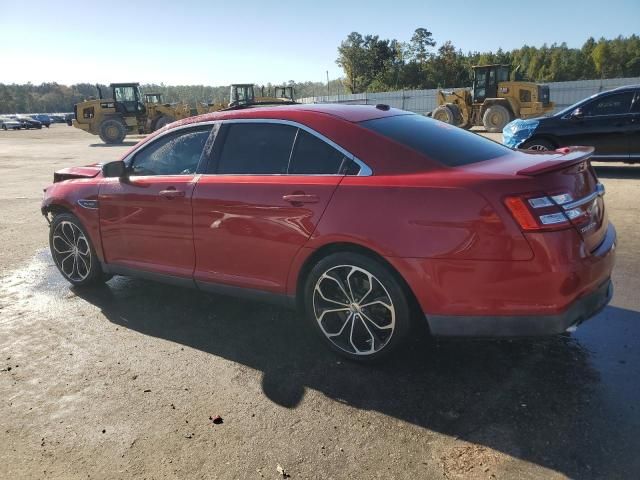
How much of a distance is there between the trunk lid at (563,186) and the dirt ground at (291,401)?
2.95 feet

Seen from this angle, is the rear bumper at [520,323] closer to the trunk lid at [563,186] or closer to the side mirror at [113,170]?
the trunk lid at [563,186]

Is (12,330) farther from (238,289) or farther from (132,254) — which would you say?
(238,289)

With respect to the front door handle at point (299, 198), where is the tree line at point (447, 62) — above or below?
above

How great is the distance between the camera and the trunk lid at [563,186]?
9.21 feet

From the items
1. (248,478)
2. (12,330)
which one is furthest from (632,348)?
(12,330)

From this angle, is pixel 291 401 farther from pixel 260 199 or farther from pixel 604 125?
pixel 604 125

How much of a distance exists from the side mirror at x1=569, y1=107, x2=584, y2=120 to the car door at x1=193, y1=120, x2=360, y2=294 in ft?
27.8

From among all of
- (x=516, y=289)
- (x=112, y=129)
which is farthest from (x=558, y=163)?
(x=112, y=129)

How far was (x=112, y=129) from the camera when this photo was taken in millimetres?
26969

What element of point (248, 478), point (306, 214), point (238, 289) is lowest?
point (248, 478)

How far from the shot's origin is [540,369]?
3.23 m

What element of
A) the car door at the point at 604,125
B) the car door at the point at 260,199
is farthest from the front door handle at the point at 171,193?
the car door at the point at 604,125

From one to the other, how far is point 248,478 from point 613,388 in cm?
208

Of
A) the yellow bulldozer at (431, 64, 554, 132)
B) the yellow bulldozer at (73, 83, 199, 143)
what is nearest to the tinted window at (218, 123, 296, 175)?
the yellow bulldozer at (431, 64, 554, 132)
